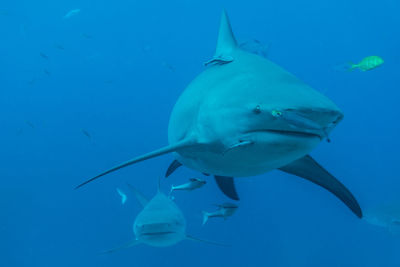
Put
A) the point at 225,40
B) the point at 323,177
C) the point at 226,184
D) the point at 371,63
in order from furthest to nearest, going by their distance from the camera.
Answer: the point at 371,63 → the point at 226,184 → the point at 225,40 → the point at 323,177

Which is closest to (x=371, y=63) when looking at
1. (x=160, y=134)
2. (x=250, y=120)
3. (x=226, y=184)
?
(x=226, y=184)

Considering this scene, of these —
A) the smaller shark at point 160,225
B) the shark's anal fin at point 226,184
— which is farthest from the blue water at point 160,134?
the shark's anal fin at point 226,184

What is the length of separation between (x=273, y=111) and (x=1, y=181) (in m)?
13.8

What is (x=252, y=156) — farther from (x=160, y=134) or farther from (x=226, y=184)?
(x=160, y=134)

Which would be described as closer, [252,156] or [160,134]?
[252,156]

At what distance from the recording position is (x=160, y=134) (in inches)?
542

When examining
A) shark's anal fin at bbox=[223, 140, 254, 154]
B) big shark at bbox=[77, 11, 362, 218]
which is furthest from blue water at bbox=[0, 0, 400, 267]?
shark's anal fin at bbox=[223, 140, 254, 154]

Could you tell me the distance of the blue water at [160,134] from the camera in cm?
1152

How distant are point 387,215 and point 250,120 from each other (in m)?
7.50

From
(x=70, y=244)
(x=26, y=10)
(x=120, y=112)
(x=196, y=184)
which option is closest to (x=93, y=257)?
(x=70, y=244)

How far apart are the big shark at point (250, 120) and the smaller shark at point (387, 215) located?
567 cm

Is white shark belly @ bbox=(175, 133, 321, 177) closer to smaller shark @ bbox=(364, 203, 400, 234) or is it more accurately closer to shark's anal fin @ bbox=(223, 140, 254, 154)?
shark's anal fin @ bbox=(223, 140, 254, 154)

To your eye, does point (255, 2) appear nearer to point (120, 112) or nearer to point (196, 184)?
point (120, 112)

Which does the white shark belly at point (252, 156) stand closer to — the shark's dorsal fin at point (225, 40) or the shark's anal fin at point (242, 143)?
the shark's anal fin at point (242, 143)
